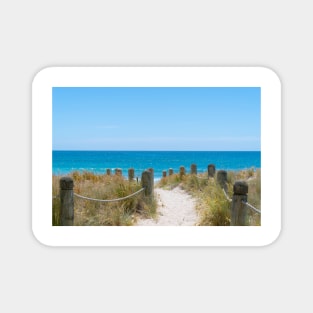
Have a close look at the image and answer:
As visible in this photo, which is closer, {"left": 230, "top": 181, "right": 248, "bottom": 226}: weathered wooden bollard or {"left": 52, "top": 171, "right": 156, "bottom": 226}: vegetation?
{"left": 230, "top": 181, "right": 248, "bottom": 226}: weathered wooden bollard

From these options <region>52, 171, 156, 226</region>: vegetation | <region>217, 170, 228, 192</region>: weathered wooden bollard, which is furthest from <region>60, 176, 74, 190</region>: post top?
<region>217, 170, 228, 192</region>: weathered wooden bollard

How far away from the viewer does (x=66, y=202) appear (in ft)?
13.0

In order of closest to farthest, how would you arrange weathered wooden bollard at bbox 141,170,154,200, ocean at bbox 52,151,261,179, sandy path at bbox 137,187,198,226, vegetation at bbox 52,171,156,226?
vegetation at bbox 52,171,156,226 < sandy path at bbox 137,187,198,226 < weathered wooden bollard at bbox 141,170,154,200 < ocean at bbox 52,151,261,179

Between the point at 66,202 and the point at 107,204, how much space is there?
815 millimetres

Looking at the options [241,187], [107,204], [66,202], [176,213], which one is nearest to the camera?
[241,187]

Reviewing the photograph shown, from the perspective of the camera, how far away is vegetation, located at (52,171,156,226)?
14.4 feet
